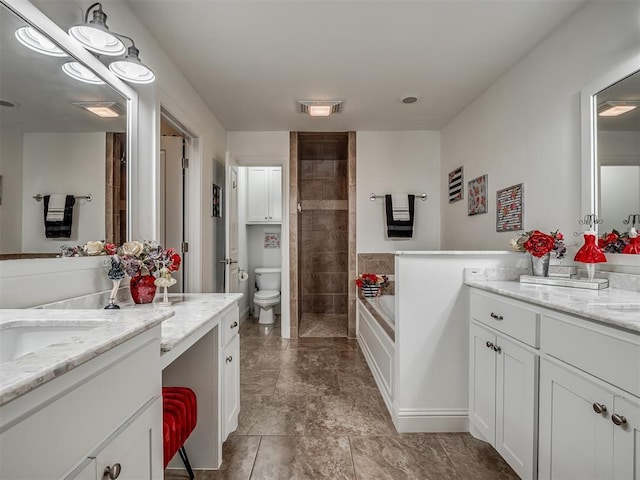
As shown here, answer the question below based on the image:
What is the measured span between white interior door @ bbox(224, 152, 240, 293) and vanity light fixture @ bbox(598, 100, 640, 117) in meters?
2.79

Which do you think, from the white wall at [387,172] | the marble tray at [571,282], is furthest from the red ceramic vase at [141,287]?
the white wall at [387,172]

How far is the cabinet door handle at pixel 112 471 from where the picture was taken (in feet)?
2.15

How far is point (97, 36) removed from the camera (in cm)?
128

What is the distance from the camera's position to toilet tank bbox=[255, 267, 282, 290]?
4.44m

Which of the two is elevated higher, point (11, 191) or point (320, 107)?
point (320, 107)

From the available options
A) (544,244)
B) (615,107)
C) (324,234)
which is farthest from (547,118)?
(324,234)

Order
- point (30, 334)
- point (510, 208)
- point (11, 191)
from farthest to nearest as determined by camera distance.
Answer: point (510, 208) → point (11, 191) → point (30, 334)

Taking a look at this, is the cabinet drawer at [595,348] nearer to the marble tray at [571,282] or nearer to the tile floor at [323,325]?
the marble tray at [571,282]

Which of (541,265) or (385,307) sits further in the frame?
(385,307)

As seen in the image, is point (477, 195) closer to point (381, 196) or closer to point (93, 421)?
point (381, 196)

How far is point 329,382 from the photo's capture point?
2.47 meters

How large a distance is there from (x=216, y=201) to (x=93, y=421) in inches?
111

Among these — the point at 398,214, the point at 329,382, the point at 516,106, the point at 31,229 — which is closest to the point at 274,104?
the point at 398,214

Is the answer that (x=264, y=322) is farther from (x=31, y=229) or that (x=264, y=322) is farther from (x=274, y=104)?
(x=31, y=229)
